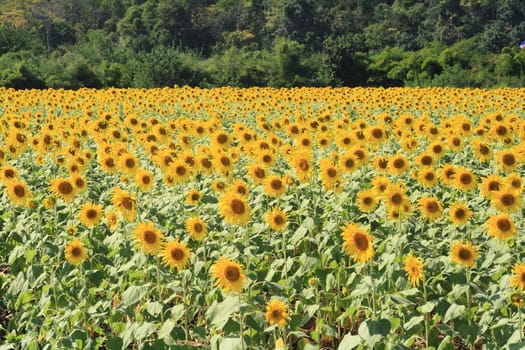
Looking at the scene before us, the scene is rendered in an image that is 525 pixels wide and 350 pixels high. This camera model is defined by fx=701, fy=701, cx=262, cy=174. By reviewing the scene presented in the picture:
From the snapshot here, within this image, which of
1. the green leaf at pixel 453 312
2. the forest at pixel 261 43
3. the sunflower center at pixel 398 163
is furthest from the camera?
the forest at pixel 261 43

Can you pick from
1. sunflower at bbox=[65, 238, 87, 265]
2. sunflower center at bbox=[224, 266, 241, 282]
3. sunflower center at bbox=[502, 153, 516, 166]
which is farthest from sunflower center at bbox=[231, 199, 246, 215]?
sunflower center at bbox=[502, 153, 516, 166]

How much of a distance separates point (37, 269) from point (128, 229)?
33.8 inches

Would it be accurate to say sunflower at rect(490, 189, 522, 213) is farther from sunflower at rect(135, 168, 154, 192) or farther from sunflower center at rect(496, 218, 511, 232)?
sunflower at rect(135, 168, 154, 192)

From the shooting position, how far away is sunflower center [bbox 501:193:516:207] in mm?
4902

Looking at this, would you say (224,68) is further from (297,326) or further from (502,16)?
(502,16)

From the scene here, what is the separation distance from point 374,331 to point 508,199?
6.14ft

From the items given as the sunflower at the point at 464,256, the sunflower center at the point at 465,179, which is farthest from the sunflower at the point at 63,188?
the sunflower center at the point at 465,179

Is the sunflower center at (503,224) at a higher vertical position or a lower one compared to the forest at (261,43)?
higher

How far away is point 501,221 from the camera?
4.39m

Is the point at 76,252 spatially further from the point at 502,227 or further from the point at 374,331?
the point at 502,227

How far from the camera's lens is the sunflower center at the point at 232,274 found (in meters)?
3.66

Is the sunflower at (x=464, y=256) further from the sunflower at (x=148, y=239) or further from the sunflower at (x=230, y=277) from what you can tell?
the sunflower at (x=148, y=239)

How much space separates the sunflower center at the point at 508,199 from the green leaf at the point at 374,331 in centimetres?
172

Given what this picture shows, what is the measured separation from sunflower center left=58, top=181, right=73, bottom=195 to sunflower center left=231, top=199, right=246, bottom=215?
158cm
